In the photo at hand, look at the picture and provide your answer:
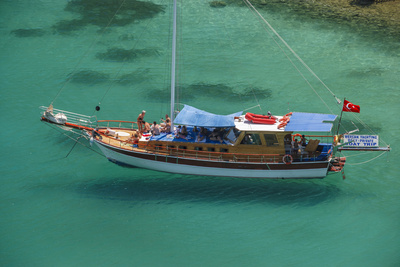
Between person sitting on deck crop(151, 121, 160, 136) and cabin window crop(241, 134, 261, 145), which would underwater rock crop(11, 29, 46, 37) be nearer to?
person sitting on deck crop(151, 121, 160, 136)

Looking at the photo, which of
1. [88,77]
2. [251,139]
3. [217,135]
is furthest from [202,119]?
[88,77]

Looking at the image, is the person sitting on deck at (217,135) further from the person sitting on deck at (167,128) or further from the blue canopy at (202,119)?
the person sitting on deck at (167,128)

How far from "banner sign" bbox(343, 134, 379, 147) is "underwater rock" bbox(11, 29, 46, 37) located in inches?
1425

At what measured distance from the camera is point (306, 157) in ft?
108

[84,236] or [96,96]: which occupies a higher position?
[96,96]

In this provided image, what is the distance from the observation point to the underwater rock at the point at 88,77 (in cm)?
4566

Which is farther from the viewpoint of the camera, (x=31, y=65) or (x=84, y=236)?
(x=31, y=65)

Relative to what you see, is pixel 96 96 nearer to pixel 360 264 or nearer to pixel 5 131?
pixel 5 131

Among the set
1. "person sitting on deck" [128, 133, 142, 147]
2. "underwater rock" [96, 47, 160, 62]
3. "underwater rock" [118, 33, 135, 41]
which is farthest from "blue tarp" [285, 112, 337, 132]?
"underwater rock" [118, 33, 135, 41]

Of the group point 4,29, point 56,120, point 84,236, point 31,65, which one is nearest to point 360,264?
point 84,236

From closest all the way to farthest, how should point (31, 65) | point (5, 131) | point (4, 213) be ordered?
point (4, 213), point (5, 131), point (31, 65)

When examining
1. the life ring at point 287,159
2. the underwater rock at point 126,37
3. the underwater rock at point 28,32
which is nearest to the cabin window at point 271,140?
the life ring at point 287,159

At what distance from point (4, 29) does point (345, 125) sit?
37.6m

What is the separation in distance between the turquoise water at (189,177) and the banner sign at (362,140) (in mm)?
3045
